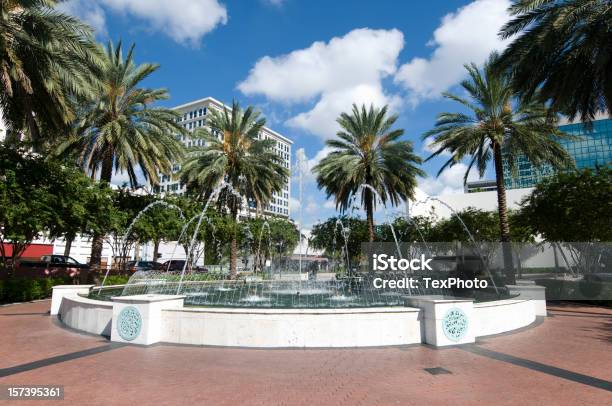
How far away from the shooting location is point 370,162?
24.7 meters

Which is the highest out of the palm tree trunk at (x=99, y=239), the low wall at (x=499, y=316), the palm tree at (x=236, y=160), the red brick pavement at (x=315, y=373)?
the palm tree at (x=236, y=160)

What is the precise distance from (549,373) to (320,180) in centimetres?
2083

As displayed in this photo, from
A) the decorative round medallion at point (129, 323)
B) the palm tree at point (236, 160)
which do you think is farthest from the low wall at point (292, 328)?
the palm tree at point (236, 160)

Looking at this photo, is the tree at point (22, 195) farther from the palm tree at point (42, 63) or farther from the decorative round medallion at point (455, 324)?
the decorative round medallion at point (455, 324)

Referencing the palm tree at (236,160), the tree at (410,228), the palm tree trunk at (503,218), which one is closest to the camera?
the palm tree trunk at (503,218)

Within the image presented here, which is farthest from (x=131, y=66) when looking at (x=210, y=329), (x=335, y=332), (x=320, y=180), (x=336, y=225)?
(x=336, y=225)

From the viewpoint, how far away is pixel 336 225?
4678cm

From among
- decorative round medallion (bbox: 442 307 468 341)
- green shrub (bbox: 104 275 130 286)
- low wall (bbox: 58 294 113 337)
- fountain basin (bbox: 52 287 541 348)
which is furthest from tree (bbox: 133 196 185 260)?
decorative round medallion (bbox: 442 307 468 341)

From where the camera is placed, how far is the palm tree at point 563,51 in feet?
42.4

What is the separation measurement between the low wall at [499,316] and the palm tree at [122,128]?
17921 mm

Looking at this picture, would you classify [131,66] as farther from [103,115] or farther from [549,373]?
[549,373]

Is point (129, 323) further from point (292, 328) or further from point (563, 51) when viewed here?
point (563, 51)

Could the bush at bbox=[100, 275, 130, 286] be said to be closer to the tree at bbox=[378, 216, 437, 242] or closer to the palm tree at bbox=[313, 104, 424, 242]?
the palm tree at bbox=[313, 104, 424, 242]

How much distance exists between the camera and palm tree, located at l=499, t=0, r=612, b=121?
12.9m
